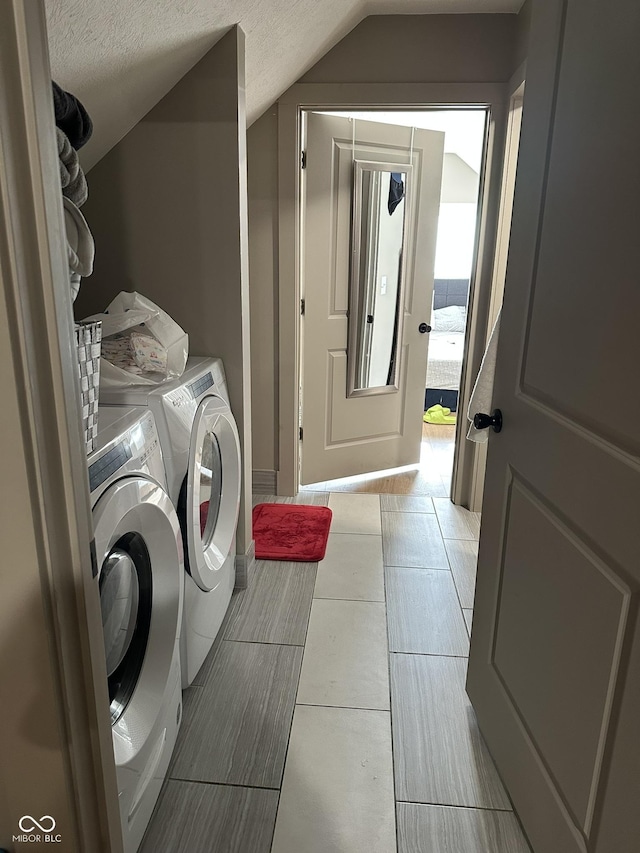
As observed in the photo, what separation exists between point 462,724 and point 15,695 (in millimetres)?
1363

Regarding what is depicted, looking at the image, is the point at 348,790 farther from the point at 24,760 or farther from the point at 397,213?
the point at 397,213

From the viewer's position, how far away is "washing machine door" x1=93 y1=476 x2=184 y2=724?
1151 millimetres

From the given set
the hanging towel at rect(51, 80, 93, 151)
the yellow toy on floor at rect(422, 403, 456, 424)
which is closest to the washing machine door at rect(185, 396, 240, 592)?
the hanging towel at rect(51, 80, 93, 151)

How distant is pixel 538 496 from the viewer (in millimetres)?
1229

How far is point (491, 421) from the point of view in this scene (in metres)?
1.47

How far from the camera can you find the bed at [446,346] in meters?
4.96

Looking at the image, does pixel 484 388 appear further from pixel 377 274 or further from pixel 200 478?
pixel 377 274

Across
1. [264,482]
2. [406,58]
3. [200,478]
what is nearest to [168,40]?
[200,478]

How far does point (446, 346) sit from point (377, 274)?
83.6 inches

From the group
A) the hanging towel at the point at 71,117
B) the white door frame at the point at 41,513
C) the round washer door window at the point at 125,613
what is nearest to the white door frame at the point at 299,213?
the hanging towel at the point at 71,117

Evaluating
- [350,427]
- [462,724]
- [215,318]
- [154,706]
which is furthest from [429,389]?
[154,706]

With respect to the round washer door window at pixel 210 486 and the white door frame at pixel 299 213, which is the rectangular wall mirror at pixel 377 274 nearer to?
the white door frame at pixel 299 213

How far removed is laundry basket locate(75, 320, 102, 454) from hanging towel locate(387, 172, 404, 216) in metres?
2.48
